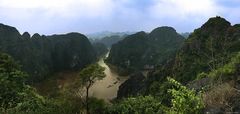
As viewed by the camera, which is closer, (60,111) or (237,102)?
(237,102)

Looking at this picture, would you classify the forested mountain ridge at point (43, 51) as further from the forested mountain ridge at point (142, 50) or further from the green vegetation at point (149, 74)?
the forested mountain ridge at point (142, 50)

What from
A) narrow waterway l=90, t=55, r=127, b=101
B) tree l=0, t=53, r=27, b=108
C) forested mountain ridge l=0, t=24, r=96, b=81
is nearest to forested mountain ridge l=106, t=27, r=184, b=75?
forested mountain ridge l=0, t=24, r=96, b=81

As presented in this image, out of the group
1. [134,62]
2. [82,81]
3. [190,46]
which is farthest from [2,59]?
[134,62]

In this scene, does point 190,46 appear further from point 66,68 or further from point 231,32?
point 66,68

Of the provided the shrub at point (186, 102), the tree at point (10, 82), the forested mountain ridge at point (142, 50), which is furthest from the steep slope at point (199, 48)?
the forested mountain ridge at point (142, 50)

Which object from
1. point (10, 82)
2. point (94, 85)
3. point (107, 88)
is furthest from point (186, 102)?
point (107, 88)

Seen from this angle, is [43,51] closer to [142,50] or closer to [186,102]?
[142,50]
